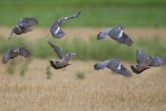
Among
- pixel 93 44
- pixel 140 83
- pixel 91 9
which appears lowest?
pixel 91 9

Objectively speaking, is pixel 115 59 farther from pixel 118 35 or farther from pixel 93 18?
pixel 93 18

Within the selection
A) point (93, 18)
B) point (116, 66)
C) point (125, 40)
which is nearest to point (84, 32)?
point (93, 18)

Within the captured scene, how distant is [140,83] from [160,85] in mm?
161

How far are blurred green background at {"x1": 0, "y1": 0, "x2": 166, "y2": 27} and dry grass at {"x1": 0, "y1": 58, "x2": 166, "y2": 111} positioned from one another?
3.15 m

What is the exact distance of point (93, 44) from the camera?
23.4 ft

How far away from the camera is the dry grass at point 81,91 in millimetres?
4465

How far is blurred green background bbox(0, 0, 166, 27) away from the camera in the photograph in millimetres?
9039

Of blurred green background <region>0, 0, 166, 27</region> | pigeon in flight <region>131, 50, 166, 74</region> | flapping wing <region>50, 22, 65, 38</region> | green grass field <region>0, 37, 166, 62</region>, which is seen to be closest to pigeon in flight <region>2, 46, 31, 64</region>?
flapping wing <region>50, 22, 65, 38</region>

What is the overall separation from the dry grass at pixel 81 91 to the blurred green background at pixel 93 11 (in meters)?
3.15

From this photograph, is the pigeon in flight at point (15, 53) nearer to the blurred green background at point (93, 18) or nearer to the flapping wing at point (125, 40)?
the flapping wing at point (125, 40)

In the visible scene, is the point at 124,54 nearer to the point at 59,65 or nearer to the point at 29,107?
the point at 59,65

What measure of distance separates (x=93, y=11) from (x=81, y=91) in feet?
17.1

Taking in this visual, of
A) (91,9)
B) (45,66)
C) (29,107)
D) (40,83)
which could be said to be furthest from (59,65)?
(91,9)

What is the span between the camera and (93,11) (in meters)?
10.0
